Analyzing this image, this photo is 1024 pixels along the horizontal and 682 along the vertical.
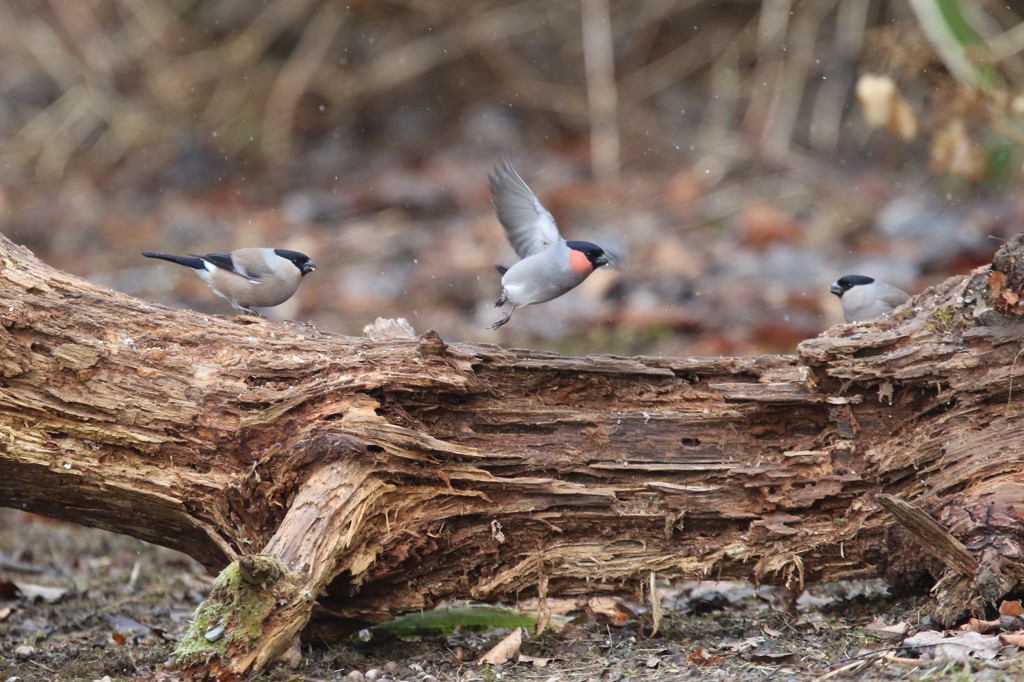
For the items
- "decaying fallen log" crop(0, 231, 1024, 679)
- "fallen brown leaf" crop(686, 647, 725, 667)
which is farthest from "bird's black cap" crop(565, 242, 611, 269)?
"fallen brown leaf" crop(686, 647, 725, 667)

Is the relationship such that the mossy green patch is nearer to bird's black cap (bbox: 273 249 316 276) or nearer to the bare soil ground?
the bare soil ground

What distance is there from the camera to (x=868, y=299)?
4.91 meters

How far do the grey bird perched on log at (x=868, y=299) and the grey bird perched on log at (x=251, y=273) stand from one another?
2.58 m

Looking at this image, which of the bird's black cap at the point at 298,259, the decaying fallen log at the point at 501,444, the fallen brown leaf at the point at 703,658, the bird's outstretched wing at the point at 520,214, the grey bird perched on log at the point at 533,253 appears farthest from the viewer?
the bird's black cap at the point at 298,259

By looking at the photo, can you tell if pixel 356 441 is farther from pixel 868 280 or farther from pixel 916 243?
pixel 916 243

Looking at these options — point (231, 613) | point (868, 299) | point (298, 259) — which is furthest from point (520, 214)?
point (231, 613)

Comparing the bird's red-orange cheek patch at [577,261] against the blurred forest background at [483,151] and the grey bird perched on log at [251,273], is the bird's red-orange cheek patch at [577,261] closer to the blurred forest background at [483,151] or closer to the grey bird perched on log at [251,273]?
the grey bird perched on log at [251,273]

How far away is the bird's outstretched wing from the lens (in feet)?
16.2

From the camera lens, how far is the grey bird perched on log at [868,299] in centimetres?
484

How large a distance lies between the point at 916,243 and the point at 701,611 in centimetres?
492

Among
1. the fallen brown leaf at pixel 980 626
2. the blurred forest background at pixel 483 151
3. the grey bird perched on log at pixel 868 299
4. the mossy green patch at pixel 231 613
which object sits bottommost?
the fallen brown leaf at pixel 980 626

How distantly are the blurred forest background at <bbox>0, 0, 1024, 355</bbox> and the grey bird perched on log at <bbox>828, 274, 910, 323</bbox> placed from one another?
→ 238 cm

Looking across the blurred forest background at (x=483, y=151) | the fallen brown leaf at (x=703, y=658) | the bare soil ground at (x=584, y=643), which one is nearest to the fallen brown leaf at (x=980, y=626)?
Answer: the bare soil ground at (x=584, y=643)

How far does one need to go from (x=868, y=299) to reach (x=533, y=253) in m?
1.49
